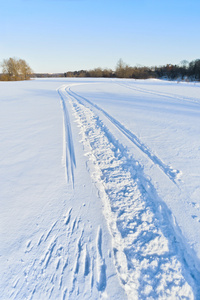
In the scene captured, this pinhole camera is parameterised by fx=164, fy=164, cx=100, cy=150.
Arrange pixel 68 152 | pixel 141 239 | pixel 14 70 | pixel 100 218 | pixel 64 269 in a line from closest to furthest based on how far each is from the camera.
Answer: pixel 64 269 → pixel 141 239 → pixel 100 218 → pixel 68 152 → pixel 14 70

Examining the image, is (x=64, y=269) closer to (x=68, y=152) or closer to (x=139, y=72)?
(x=68, y=152)

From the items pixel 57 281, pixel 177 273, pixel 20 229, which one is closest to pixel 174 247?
pixel 177 273

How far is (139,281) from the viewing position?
1.75 meters

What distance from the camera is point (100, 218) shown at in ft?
8.04

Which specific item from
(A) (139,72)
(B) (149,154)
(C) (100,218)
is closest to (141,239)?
(C) (100,218)

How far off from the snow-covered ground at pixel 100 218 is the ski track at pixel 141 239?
10 mm

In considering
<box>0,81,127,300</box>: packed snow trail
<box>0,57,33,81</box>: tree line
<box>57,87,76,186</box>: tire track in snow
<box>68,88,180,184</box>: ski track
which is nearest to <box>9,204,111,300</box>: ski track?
<box>0,81,127,300</box>: packed snow trail

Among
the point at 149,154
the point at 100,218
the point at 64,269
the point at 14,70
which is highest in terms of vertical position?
the point at 14,70

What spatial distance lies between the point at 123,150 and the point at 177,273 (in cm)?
292

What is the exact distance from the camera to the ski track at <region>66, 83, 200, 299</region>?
172 cm

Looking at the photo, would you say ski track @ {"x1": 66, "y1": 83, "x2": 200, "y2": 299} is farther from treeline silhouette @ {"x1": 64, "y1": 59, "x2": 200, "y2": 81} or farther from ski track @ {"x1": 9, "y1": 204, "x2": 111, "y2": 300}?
treeline silhouette @ {"x1": 64, "y1": 59, "x2": 200, "y2": 81}

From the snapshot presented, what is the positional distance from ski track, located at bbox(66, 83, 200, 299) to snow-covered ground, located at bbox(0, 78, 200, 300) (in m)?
0.01

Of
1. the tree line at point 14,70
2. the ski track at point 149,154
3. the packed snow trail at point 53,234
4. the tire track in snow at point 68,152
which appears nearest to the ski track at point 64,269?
the packed snow trail at point 53,234

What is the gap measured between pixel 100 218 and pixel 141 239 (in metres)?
0.63
